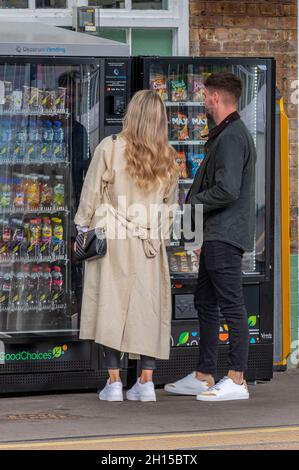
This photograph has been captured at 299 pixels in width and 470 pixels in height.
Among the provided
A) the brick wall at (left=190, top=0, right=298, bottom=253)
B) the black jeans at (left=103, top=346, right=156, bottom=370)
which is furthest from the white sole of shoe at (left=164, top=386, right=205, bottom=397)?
the brick wall at (left=190, top=0, right=298, bottom=253)

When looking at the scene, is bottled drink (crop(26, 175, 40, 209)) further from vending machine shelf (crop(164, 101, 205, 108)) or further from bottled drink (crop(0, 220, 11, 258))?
vending machine shelf (crop(164, 101, 205, 108))

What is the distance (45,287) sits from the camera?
780 cm

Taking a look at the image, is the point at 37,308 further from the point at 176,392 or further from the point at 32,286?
the point at 176,392

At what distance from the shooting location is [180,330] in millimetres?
7734

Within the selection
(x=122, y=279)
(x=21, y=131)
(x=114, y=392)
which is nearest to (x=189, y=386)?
(x=114, y=392)

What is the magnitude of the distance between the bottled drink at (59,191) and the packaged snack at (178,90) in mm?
983

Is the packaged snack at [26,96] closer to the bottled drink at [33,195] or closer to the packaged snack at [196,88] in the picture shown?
the bottled drink at [33,195]

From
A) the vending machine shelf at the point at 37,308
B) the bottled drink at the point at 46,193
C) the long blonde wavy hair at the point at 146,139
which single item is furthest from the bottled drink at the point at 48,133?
the vending machine shelf at the point at 37,308

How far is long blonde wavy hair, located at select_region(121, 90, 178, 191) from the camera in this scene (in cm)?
686

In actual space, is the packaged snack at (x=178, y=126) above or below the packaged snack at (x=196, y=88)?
below

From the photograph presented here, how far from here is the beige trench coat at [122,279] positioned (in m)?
6.89
